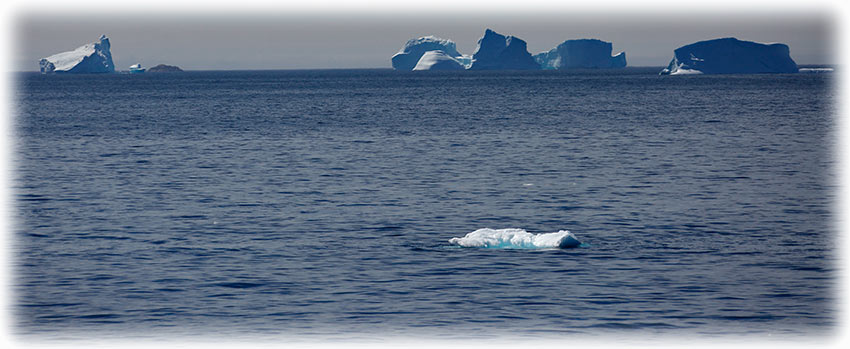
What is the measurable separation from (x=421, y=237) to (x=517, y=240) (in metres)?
3.28

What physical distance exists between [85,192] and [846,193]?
30.1 m

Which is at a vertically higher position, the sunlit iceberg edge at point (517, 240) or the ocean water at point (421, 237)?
the sunlit iceberg edge at point (517, 240)

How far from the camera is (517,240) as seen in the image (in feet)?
85.5

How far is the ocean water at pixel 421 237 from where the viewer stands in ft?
65.3

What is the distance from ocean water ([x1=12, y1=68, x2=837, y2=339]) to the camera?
783 inches

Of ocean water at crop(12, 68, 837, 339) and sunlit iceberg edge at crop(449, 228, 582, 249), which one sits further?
sunlit iceberg edge at crop(449, 228, 582, 249)

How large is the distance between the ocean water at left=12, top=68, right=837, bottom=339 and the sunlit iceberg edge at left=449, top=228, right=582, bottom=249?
0.25m

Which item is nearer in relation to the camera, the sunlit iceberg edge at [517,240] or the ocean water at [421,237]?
the ocean water at [421,237]

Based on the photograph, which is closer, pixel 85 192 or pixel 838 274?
pixel 838 274

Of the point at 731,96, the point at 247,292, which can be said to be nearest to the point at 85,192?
the point at 247,292

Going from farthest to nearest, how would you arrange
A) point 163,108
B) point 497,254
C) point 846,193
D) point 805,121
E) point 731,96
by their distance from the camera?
1. point 731,96
2. point 163,108
3. point 805,121
4. point 846,193
5. point 497,254

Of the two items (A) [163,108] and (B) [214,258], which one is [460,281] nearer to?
(B) [214,258]

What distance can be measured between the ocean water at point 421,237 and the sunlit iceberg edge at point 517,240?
0.25 meters

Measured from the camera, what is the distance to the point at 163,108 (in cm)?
11269
